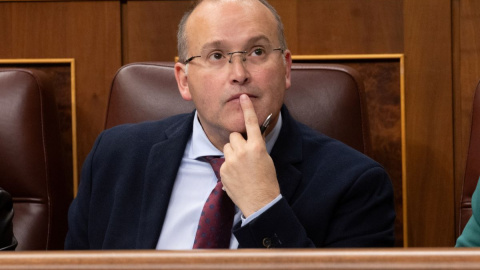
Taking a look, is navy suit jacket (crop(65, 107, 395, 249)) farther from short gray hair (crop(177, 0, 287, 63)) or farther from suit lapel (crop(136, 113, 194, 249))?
short gray hair (crop(177, 0, 287, 63))

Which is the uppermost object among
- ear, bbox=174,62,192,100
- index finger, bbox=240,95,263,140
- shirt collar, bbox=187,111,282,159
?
ear, bbox=174,62,192,100

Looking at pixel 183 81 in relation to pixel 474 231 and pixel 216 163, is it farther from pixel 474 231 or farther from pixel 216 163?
pixel 474 231

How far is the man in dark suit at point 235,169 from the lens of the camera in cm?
100

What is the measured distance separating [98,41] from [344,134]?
0.64m

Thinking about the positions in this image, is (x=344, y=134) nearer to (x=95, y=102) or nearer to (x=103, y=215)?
(x=103, y=215)

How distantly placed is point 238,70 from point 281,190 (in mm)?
195

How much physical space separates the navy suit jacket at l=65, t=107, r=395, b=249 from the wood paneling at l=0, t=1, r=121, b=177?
14.7 inches

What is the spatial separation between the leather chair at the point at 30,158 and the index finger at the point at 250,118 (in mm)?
525

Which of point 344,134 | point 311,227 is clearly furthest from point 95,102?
point 311,227

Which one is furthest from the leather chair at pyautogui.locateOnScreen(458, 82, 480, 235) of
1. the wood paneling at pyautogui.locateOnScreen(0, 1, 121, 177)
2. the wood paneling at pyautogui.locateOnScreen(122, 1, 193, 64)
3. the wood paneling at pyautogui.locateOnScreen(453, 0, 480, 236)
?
the wood paneling at pyautogui.locateOnScreen(0, 1, 121, 177)

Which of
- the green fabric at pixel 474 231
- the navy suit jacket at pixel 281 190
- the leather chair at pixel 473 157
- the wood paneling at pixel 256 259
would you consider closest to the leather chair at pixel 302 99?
the navy suit jacket at pixel 281 190

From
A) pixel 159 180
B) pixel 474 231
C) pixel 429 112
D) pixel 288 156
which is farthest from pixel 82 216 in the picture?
pixel 429 112

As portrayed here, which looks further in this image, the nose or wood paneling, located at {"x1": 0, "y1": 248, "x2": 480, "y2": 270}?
the nose

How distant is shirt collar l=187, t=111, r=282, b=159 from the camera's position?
3.73 ft
